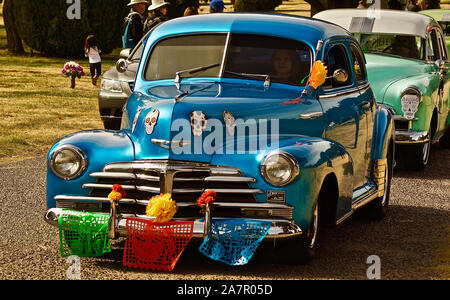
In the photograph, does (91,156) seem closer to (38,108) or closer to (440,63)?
(440,63)

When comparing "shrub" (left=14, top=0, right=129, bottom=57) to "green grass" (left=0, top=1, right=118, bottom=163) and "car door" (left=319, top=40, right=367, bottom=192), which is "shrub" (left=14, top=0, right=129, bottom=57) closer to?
"green grass" (left=0, top=1, right=118, bottom=163)

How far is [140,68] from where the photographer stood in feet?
23.7

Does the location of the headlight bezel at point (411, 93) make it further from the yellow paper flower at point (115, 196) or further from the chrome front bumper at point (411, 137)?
the yellow paper flower at point (115, 196)

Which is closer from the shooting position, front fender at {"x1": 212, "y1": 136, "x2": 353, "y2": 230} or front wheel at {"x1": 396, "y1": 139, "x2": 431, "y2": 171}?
front fender at {"x1": 212, "y1": 136, "x2": 353, "y2": 230}

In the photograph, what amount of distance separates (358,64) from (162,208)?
3.14 meters

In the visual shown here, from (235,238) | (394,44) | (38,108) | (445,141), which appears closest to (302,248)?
(235,238)

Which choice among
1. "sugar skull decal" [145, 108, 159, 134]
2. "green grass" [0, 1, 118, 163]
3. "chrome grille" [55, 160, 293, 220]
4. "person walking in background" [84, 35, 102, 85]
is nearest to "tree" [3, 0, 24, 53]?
"green grass" [0, 1, 118, 163]

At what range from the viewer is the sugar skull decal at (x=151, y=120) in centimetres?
592

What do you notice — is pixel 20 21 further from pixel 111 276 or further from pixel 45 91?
pixel 111 276

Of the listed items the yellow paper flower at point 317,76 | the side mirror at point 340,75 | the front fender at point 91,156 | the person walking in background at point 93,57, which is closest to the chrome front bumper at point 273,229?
the front fender at point 91,156

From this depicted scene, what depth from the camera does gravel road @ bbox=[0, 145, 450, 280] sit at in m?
5.80

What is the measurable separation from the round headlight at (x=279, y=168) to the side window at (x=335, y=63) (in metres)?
1.46

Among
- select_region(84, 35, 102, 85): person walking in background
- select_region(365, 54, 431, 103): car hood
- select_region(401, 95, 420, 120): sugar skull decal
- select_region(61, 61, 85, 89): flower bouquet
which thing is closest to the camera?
select_region(401, 95, 420, 120): sugar skull decal

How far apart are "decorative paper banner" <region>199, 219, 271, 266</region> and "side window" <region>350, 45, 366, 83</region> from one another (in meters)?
2.69
